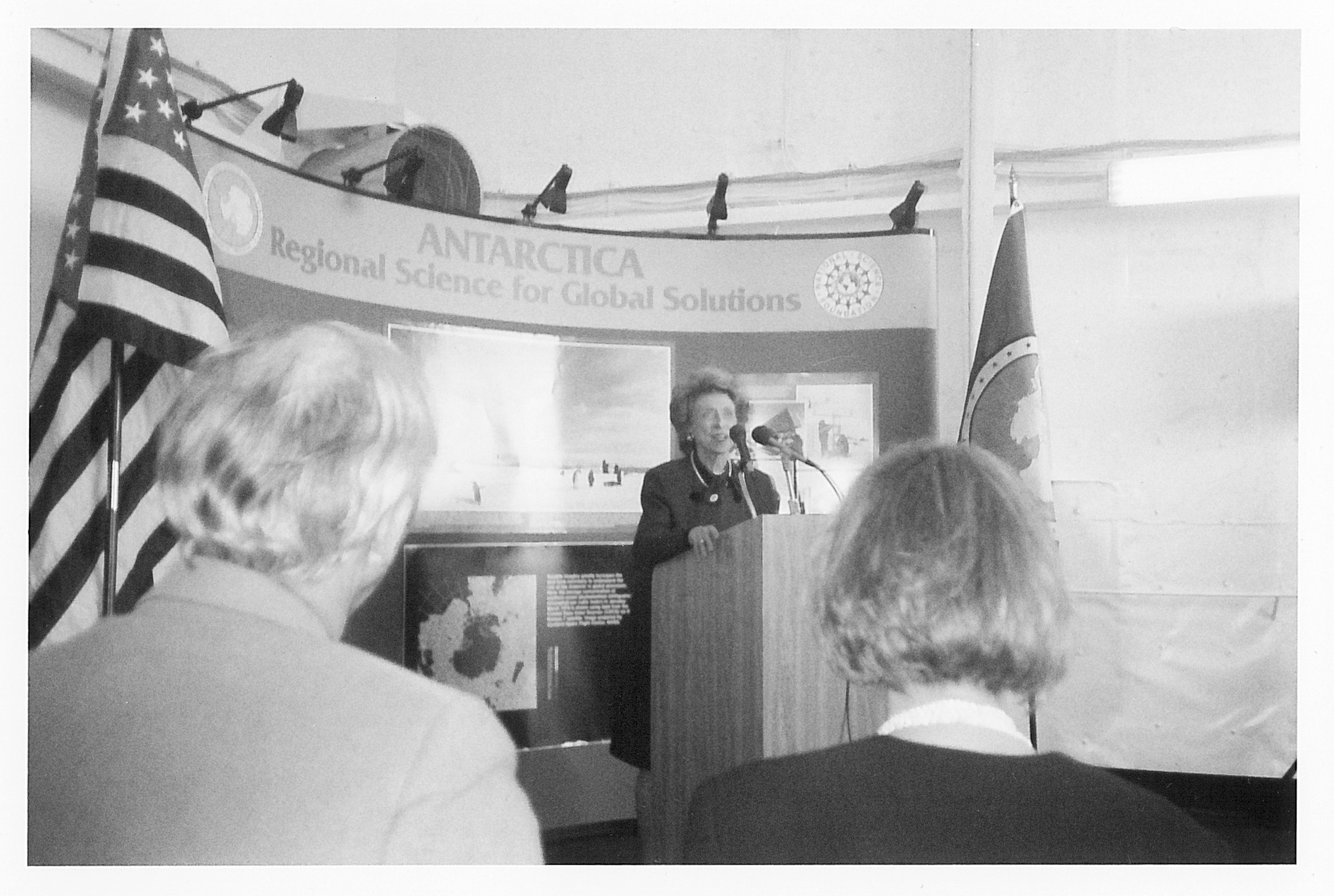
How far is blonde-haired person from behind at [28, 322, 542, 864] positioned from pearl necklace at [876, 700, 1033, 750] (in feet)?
1.38

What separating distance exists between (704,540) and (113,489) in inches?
49.7

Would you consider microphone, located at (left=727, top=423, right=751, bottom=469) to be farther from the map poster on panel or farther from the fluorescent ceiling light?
the fluorescent ceiling light

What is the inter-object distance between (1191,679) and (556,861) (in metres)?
1.78

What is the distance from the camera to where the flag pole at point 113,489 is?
6.48 feet

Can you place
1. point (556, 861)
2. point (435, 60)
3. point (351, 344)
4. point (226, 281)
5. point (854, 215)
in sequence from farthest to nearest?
point (854, 215) → point (435, 60) → point (226, 281) → point (556, 861) → point (351, 344)

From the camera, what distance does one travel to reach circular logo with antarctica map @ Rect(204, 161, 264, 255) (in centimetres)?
226

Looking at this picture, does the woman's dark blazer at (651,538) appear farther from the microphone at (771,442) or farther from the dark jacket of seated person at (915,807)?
the dark jacket of seated person at (915,807)

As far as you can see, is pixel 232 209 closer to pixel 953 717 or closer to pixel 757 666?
pixel 757 666

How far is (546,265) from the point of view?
2830 millimetres

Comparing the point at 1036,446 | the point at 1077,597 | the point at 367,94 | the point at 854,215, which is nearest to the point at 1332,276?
the point at 1036,446

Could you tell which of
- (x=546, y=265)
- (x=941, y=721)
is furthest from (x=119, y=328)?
(x=941, y=721)

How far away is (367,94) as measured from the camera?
2.60 metres

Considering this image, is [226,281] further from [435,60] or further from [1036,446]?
[1036,446]

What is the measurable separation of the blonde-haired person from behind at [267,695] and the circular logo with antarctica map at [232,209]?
147cm
